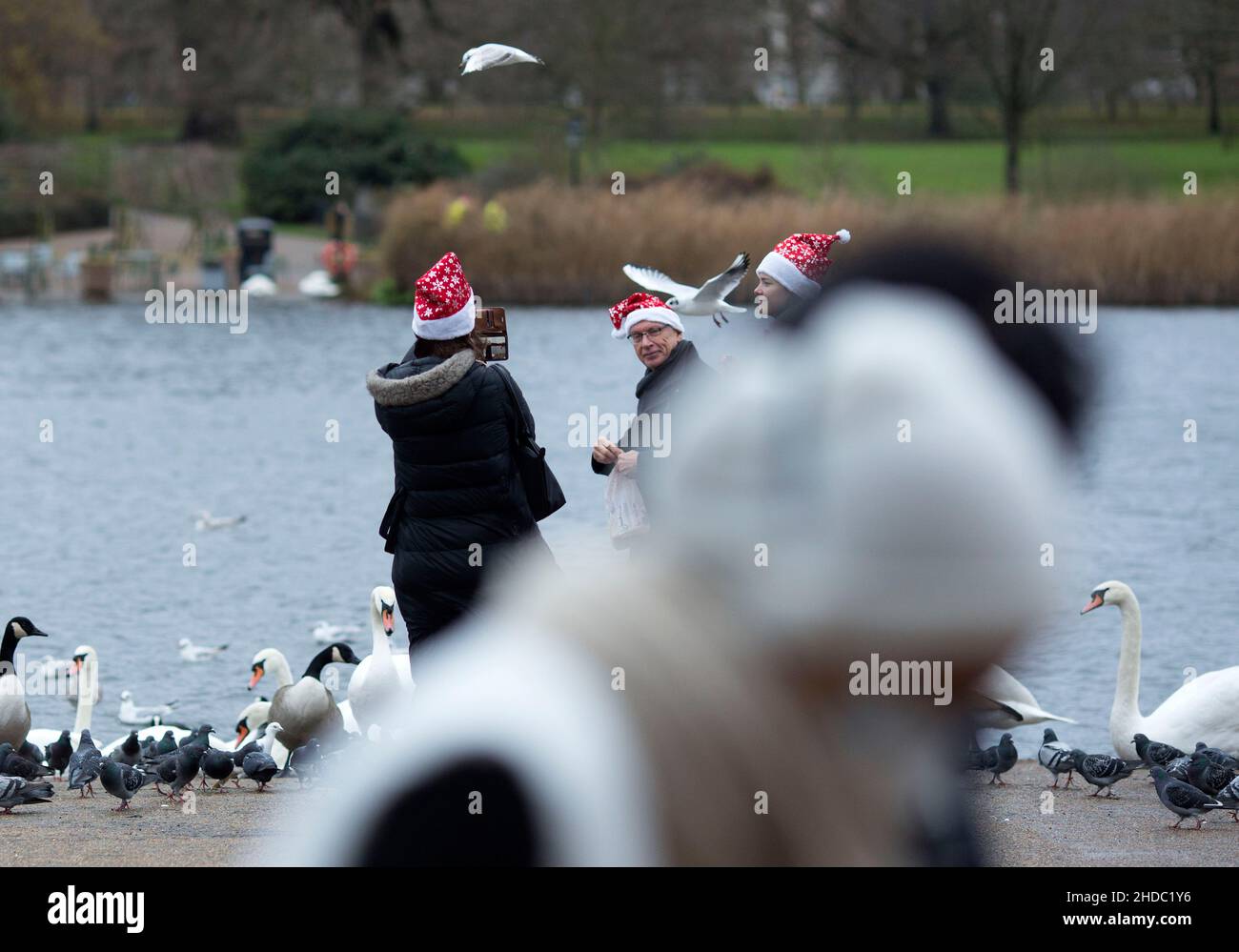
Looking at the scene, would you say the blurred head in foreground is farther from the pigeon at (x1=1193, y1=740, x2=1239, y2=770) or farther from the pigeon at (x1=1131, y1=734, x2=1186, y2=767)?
the pigeon at (x1=1131, y1=734, x2=1186, y2=767)

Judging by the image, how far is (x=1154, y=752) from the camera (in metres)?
8.16

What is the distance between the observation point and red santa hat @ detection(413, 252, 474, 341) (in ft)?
17.9

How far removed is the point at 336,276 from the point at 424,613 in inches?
1353

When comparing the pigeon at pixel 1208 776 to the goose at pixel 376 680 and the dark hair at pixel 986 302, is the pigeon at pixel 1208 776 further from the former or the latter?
the dark hair at pixel 986 302

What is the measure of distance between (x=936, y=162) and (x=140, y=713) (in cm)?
4665

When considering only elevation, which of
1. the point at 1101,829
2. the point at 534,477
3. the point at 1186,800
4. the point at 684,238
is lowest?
the point at 1101,829

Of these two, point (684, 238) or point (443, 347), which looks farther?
point (684, 238)

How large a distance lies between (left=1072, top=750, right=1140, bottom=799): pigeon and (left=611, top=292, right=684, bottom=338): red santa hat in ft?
9.20

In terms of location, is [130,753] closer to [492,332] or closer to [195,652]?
[492,332]

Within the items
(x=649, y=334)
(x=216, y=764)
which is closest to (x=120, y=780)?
(x=216, y=764)

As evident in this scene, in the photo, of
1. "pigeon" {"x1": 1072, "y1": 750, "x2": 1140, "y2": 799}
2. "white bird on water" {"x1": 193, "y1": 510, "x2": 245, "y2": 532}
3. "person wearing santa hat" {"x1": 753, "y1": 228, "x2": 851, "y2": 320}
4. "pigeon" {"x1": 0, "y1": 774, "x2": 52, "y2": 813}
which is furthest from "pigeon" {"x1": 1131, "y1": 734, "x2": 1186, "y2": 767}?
"white bird on water" {"x1": 193, "y1": 510, "x2": 245, "y2": 532}

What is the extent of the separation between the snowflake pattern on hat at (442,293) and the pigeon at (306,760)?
2506 millimetres
